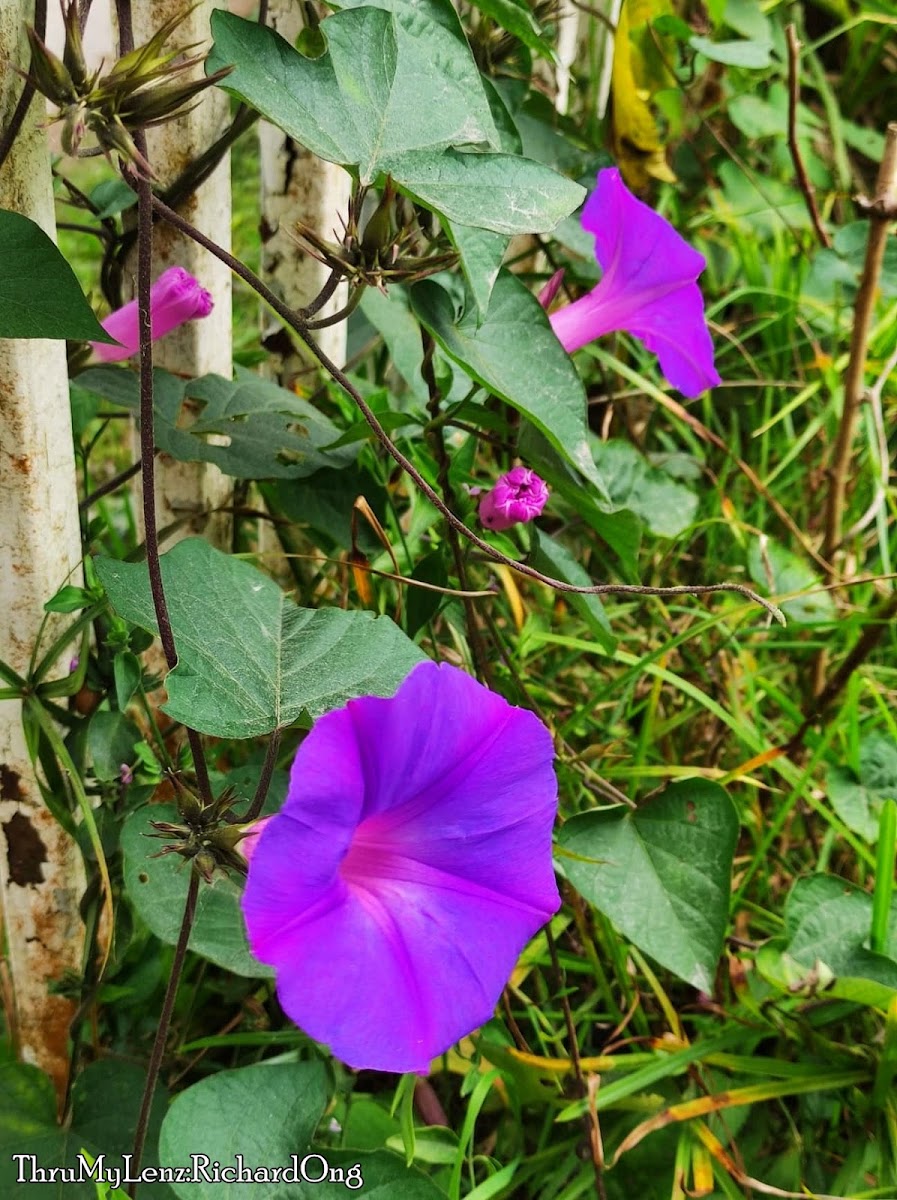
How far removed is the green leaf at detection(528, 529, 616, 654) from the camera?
35.7 inches

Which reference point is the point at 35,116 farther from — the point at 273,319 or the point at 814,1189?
the point at 814,1189

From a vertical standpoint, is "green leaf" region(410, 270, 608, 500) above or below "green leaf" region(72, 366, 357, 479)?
above

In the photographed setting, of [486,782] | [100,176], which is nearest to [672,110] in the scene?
[100,176]

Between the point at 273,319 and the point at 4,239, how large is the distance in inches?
20.1

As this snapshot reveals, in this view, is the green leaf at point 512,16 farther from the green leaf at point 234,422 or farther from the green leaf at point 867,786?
the green leaf at point 867,786

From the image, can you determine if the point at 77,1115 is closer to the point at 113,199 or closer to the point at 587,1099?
the point at 587,1099

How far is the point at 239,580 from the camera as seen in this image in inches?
30.7

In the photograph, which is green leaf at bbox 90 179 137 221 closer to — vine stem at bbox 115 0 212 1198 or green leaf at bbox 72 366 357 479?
green leaf at bbox 72 366 357 479

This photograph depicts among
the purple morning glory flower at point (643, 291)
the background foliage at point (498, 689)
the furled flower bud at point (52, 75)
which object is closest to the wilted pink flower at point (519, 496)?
the background foliage at point (498, 689)

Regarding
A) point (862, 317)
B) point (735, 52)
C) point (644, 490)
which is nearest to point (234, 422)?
point (644, 490)

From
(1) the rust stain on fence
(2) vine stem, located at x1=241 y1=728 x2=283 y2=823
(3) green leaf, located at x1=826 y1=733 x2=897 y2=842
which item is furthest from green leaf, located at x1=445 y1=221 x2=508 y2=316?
(3) green leaf, located at x1=826 y1=733 x2=897 y2=842

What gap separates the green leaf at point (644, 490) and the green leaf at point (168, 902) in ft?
2.35

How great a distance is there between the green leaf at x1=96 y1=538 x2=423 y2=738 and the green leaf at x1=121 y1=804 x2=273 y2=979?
156mm

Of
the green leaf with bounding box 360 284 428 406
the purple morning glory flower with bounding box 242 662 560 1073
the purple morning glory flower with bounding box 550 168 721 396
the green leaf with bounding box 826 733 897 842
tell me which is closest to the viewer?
the purple morning glory flower with bounding box 242 662 560 1073
